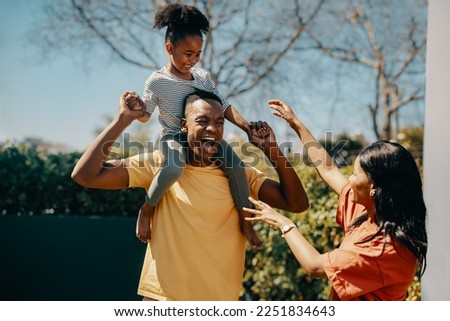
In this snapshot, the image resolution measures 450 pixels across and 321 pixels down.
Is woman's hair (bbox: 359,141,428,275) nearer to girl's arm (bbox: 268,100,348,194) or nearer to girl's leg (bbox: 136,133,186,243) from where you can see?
girl's arm (bbox: 268,100,348,194)

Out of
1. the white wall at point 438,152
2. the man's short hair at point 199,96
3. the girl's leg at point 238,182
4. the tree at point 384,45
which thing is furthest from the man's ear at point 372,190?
the tree at point 384,45

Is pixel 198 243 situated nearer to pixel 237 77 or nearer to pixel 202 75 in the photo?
pixel 202 75

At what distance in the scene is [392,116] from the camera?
14148 millimetres

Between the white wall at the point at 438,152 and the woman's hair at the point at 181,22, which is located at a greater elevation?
the woman's hair at the point at 181,22

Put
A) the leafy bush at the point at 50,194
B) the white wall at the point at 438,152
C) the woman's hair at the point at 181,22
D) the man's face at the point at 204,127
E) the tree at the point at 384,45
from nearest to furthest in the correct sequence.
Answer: the man's face at the point at 204,127 < the woman's hair at the point at 181,22 < the white wall at the point at 438,152 < the leafy bush at the point at 50,194 < the tree at the point at 384,45

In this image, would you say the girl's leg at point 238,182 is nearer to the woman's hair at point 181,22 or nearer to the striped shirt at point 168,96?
the striped shirt at point 168,96

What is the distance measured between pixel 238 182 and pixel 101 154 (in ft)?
2.22

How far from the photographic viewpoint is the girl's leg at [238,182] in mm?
2941

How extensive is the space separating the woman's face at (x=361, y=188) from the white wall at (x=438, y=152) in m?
0.98

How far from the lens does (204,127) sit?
2.88 m

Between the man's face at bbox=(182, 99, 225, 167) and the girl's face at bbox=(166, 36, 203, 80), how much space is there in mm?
249

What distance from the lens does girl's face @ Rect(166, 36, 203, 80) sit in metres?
3.09
